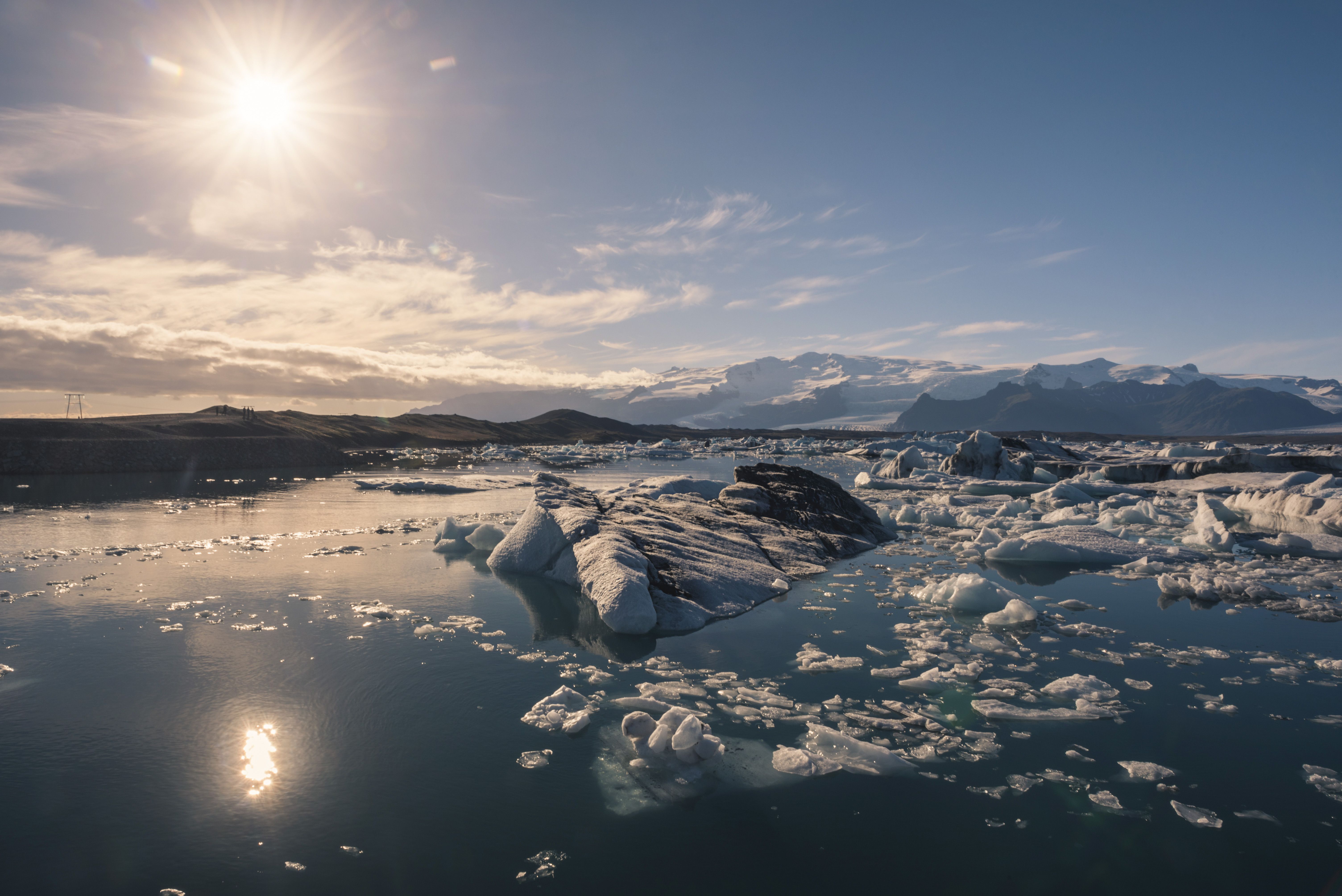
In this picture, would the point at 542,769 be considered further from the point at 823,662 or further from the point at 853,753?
the point at 823,662

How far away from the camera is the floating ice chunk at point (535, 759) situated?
471 cm

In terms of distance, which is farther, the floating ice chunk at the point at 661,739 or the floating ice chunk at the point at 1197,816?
the floating ice chunk at the point at 661,739

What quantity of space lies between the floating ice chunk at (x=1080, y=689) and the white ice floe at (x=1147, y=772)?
112cm

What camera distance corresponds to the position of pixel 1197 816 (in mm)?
4145

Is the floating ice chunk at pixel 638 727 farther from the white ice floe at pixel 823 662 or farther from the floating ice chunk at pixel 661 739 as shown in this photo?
the white ice floe at pixel 823 662

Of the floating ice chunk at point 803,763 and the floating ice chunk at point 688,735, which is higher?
the floating ice chunk at point 688,735

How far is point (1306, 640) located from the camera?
7672 millimetres

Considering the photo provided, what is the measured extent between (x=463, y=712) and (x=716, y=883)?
2.89 m

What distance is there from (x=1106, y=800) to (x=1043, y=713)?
1.28 meters

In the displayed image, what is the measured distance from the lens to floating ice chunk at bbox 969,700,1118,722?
5.52 meters

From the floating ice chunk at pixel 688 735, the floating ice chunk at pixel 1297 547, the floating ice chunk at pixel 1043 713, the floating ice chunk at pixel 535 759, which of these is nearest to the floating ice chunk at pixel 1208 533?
the floating ice chunk at pixel 1297 547

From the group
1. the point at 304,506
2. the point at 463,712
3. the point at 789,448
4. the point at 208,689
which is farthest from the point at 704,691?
the point at 789,448

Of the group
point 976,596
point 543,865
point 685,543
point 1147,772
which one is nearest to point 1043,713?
point 1147,772

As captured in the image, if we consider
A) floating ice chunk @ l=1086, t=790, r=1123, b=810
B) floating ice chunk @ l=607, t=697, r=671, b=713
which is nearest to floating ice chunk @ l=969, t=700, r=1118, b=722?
floating ice chunk @ l=1086, t=790, r=1123, b=810
